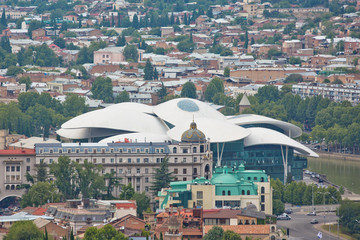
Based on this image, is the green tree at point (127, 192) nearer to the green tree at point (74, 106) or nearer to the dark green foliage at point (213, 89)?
the green tree at point (74, 106)

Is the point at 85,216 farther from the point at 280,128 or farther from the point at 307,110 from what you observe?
the point at 307,110

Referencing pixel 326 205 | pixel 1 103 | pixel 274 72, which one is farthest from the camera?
pixel 274 72

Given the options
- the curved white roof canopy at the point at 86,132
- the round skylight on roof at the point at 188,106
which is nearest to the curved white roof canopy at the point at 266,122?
the round skylight on roof at the point at 188,106

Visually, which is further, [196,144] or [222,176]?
[196,144]

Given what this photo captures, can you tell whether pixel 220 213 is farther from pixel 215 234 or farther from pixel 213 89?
pixel 213 89

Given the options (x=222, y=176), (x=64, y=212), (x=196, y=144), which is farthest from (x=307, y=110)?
(x=64, y=212)

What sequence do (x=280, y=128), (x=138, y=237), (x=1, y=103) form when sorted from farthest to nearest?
1. (x=1, y=103)
2. (x=280, y=128)
3. (x=138, y=237)
